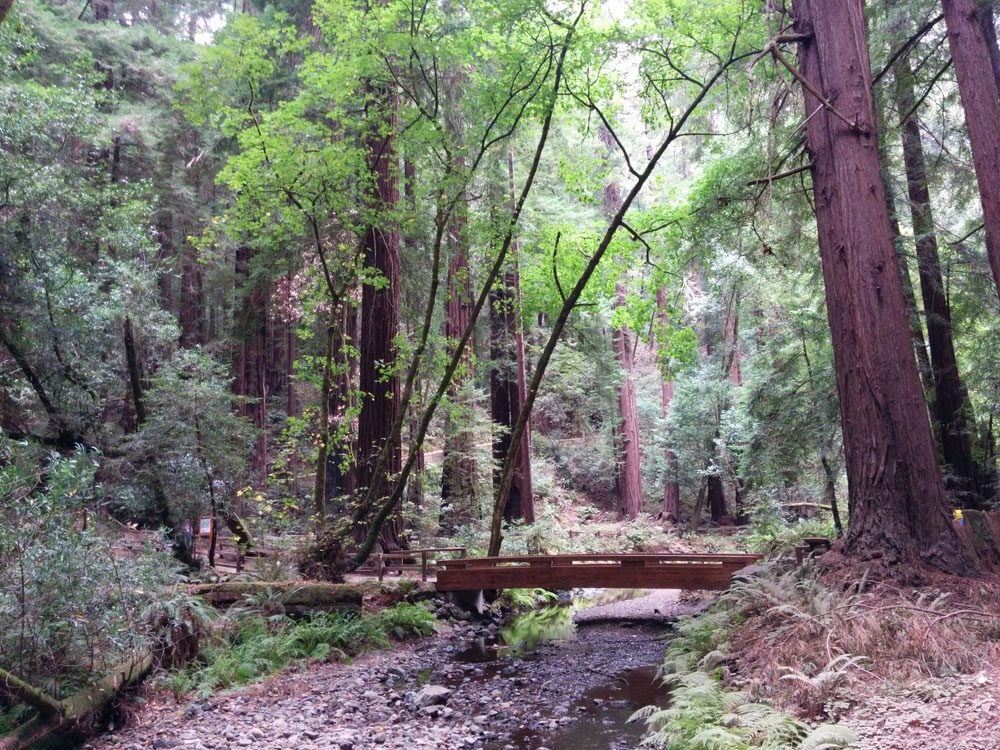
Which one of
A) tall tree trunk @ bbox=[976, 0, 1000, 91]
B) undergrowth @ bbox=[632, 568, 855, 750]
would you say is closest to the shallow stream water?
undergrowth @ bbox=[632, 568, 855, 750]

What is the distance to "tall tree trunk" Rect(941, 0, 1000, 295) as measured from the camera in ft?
24.8

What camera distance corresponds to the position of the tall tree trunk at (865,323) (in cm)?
618

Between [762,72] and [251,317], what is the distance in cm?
1260

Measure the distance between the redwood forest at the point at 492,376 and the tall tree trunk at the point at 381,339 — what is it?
0.26 feet

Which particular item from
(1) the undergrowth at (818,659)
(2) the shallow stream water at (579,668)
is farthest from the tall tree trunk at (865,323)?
(2) the shallow stream water at (579,668)

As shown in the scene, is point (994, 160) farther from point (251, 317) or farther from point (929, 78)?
point (251, 317)

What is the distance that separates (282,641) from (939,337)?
36.1ft

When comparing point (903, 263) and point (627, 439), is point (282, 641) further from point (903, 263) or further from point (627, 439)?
point (627, 439)

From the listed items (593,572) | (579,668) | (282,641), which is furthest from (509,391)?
(282,641)

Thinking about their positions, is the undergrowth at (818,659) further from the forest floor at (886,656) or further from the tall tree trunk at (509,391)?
the tall tree trunk at (509,391)

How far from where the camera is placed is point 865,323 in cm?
665

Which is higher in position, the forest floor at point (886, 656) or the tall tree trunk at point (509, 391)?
the tall tree trunk at point (509, 391)

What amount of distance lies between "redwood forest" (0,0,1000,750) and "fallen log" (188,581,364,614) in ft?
0.19

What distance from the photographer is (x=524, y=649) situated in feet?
32.7
